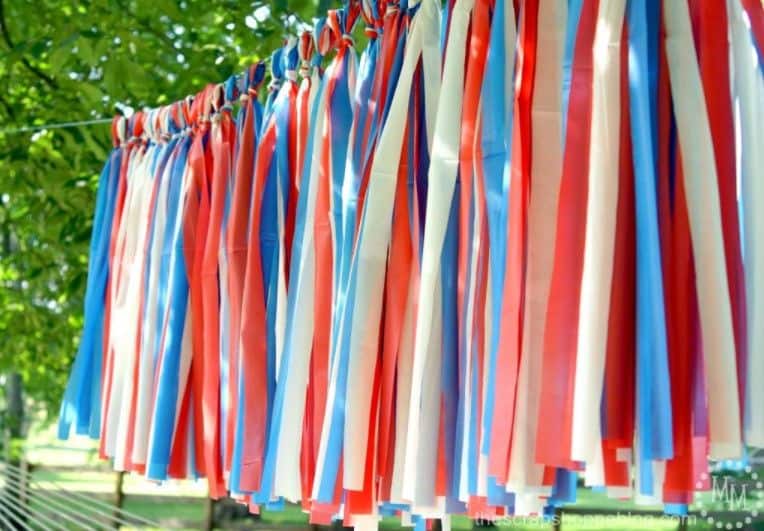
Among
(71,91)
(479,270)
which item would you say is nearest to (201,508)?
(71,91)

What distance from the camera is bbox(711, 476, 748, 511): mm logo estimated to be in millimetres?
2273

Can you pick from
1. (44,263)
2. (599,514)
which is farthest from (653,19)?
(44,263)

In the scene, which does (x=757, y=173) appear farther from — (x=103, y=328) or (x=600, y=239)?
(x=103, y=328)

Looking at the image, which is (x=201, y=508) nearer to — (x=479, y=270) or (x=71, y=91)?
(x=71, y=91)

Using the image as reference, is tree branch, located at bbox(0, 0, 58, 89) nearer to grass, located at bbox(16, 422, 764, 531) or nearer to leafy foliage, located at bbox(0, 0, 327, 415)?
leafy foliage, located at bbox(0, 0, 327, 415)

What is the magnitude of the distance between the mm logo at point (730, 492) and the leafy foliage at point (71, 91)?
1.27 meters

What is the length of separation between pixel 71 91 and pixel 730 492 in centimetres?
220

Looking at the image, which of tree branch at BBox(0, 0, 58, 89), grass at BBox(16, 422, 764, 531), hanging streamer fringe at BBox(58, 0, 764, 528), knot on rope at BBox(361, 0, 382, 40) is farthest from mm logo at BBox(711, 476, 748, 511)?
tree branch at BBox(0, 0, 58, 89)

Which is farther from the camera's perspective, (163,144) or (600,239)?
(163,144)

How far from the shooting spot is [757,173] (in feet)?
3.39

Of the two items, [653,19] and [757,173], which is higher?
[653,19]

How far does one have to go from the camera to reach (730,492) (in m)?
2.28

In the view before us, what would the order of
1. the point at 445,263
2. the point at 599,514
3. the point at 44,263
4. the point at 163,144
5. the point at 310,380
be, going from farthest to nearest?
the point at 44,263 → the point at 599,514 → the point at 163,144 → the point at 310,380 → the point at 445,263

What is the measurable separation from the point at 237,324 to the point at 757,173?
89cm
